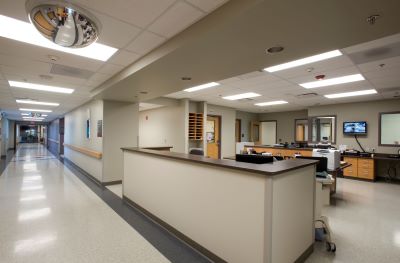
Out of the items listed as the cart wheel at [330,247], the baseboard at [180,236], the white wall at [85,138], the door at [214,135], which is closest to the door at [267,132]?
the door at [214,135]

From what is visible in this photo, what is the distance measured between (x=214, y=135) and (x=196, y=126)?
154 cm

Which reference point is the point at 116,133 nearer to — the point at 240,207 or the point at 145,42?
the point at 145,42

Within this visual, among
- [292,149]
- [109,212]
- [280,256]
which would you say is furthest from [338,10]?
[292,149]

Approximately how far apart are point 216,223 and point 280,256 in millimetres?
697

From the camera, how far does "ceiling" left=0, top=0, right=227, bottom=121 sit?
77.3 inches

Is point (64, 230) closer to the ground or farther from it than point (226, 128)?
closer to the ground

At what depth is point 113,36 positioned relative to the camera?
2.58 m

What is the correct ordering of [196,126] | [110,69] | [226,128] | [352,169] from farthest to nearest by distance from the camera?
[226,128]
[196,126]
[352,169]
[110,69]

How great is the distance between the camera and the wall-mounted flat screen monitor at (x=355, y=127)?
7371 mm

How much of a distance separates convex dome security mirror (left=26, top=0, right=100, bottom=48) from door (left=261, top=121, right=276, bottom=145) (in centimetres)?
1114

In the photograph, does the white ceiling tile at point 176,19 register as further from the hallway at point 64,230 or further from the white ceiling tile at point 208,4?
the hallway at point 64,230

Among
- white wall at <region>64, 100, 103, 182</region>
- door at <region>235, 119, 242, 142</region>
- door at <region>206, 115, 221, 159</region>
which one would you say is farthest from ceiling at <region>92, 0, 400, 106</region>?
door at <region>235, 119, 242, 142</region>

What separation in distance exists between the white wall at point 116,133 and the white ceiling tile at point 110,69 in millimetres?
1926

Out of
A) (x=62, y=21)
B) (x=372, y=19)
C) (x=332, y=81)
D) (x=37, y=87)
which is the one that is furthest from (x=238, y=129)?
(x=62, y=21)
